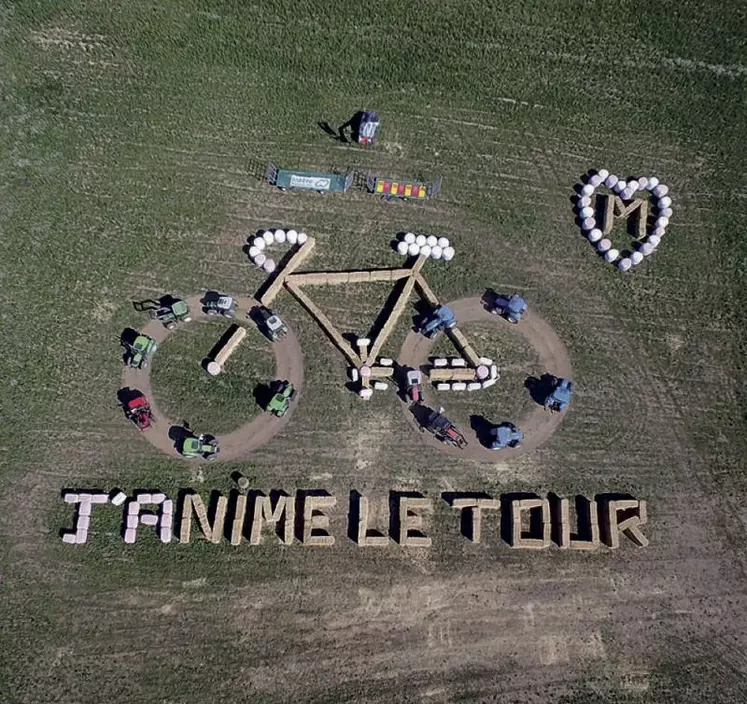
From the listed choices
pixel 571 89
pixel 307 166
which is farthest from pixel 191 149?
pixel 571 89

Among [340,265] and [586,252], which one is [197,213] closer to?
[340,265]

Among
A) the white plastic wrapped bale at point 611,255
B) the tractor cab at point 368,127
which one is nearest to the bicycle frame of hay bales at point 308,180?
the tractor cab at point 368,127

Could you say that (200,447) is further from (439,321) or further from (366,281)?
(439,321)

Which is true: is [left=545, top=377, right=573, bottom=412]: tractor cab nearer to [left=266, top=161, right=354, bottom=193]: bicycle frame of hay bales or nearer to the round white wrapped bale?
the round white wrapped bale

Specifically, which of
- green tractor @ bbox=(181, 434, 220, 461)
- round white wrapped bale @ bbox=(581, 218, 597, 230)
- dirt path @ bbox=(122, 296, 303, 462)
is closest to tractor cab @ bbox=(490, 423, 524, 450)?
dirt path @ bbox=(122, 296, 303, 462)

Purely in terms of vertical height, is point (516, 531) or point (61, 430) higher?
point (61, 430)

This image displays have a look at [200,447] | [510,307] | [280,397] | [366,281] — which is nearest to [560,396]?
[510,307]
